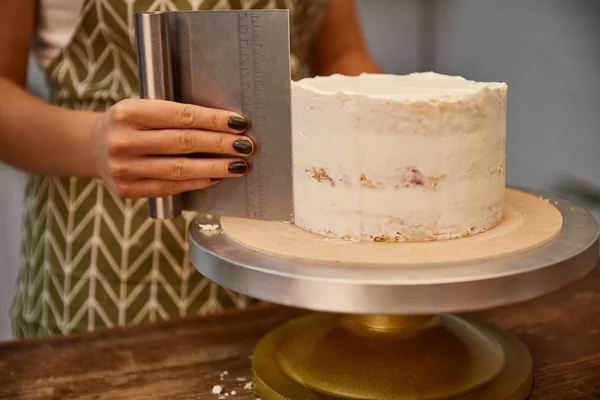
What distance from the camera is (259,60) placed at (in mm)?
912

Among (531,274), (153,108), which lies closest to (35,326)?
(153,108)

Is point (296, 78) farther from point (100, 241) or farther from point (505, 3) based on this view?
point (505, 3)

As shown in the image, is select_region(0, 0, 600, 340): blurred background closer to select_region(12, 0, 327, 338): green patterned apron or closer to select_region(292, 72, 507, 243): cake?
select_region(12, 0, 327, 338): green patterned apron

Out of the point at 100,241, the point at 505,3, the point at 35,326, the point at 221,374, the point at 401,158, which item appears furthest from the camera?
the point at 505,3

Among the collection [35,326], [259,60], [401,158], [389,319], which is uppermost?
[259,60]

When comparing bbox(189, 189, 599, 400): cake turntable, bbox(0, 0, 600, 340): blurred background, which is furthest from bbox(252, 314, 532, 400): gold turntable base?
bbox(0, 0, 600, 340): blurred background

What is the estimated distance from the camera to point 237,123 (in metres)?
0.91

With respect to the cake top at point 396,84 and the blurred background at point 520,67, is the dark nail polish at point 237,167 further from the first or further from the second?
the blurred background at point 520,67

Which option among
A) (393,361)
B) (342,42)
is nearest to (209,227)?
(393,361)

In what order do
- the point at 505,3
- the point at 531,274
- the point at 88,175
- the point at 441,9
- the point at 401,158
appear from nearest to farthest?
the point at 531,274 → the point at 401,158 → the point at 88,175 → the point at 505,3 → the point at 441,9

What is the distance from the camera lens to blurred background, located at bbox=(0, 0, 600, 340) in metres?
2.10

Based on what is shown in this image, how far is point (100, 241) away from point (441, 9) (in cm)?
195

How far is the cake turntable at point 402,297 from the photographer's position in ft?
2.37

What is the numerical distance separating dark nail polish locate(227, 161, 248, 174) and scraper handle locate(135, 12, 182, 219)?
124 mm
